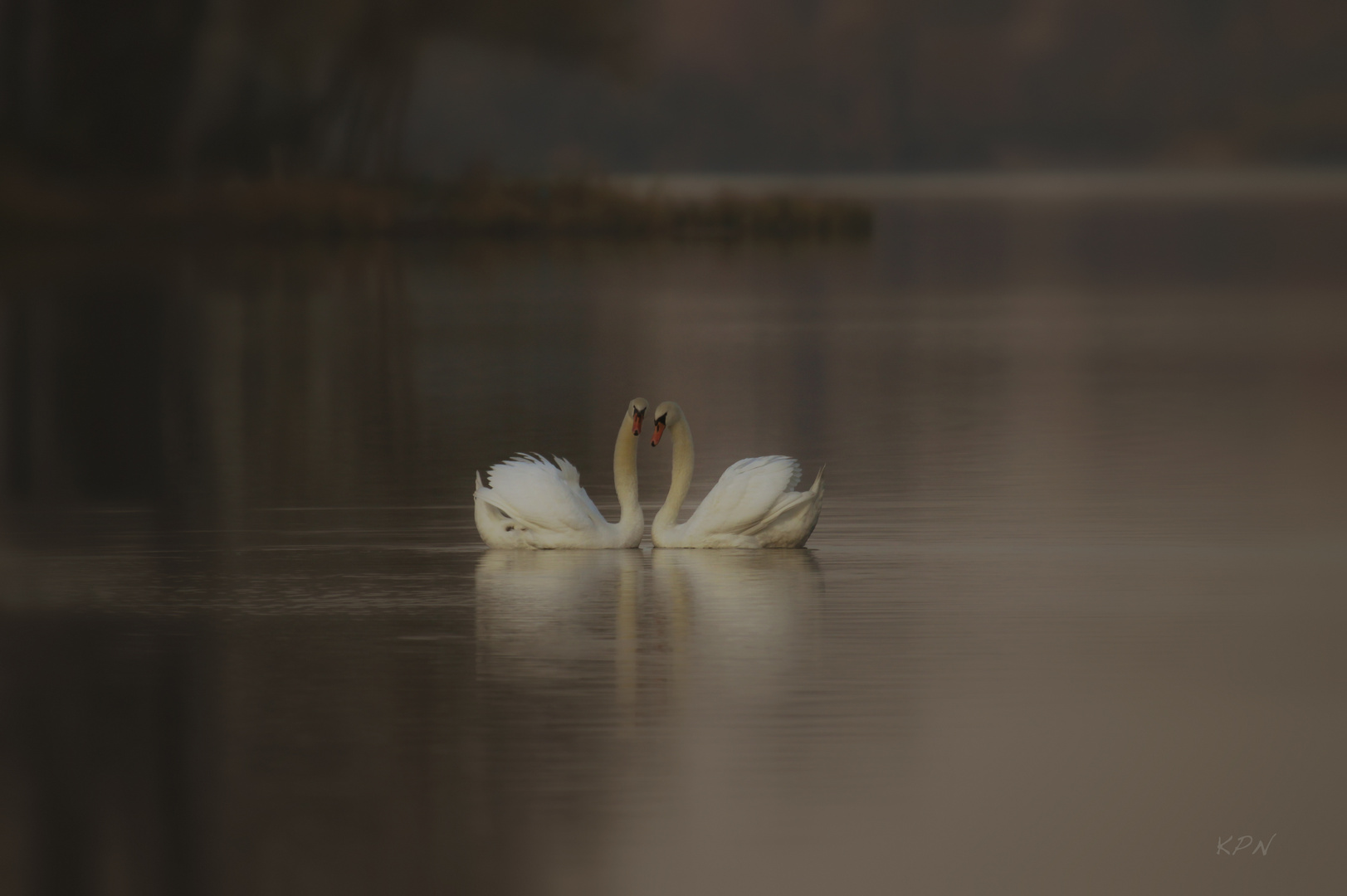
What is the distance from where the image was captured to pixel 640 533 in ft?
36.4

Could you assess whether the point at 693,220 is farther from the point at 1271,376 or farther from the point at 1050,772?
the point at 1050,772

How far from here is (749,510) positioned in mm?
10992

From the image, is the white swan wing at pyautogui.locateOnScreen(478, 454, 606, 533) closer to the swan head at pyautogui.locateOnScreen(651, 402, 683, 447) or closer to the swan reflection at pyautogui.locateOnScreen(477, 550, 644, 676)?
the swan reflection at pyautogui.locateOnScreen(477, 550, 644, 676)

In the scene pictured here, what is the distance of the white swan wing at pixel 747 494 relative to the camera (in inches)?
432

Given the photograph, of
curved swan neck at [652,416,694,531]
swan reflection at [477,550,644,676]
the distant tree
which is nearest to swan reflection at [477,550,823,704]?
swan reflection at [477,550,644,676]

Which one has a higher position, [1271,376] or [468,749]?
[1271,376]

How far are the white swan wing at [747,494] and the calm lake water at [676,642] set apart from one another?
8.3 inches

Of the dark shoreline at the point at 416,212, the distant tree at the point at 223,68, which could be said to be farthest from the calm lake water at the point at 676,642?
the distant tree at the point at 223,68

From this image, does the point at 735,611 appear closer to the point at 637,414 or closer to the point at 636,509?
the point at 636,509

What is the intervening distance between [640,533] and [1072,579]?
2.02 meters

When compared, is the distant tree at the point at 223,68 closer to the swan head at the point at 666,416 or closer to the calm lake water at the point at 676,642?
the calm lake water at the point at 676,642

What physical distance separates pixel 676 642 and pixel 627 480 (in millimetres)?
2320

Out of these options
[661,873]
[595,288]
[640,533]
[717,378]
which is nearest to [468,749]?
[661,873]

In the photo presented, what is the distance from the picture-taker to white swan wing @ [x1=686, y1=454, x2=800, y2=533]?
36.0ft
